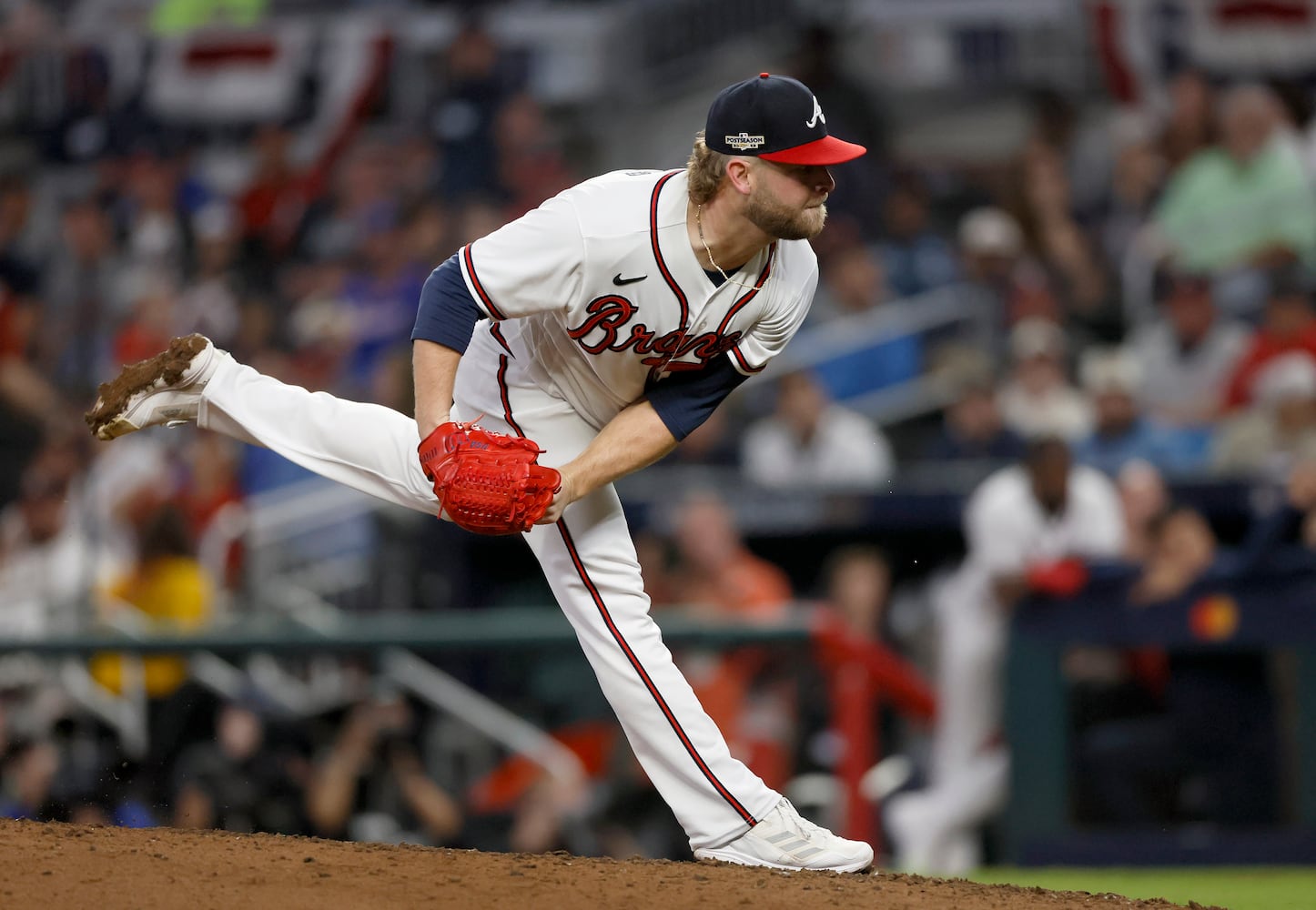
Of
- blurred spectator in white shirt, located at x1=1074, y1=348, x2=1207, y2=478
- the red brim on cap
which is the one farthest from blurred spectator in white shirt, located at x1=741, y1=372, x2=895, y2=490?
the red brim on cap

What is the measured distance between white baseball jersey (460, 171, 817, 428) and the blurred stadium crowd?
2177 millimetres

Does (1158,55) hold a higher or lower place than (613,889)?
higher

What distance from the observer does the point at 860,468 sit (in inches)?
287

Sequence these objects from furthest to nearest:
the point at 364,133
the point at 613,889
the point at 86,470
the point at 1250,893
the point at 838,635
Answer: the point at 364,133, the point at 86,470, the point at 838,635, the point at 1250,893, the point at 613,889

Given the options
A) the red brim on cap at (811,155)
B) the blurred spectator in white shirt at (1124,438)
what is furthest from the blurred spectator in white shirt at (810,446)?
the red brim on cap at (811,155)

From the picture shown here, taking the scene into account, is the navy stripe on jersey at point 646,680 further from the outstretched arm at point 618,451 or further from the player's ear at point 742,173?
the player's ear at point 742,173

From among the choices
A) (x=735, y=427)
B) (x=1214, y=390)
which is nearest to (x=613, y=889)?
(x=735, y=427)

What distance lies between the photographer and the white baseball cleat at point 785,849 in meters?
3.94

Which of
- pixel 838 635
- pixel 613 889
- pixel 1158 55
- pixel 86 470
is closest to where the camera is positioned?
pixel 613 889

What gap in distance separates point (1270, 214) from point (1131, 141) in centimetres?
96

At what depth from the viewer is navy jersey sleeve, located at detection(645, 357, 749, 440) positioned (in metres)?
3.93

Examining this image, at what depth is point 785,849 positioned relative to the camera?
12.9 ft

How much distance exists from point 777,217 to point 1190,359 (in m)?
4.65

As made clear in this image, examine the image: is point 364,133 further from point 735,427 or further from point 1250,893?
point 1250,893
